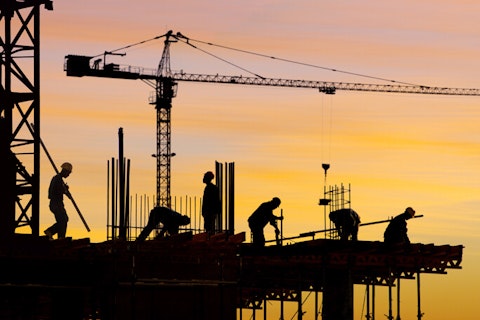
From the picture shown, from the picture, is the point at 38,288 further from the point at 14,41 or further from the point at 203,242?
the point at 14,41

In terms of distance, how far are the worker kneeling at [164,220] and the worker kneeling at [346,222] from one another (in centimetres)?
567

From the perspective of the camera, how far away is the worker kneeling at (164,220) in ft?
137

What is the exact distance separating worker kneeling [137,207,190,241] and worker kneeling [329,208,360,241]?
18.6 ft

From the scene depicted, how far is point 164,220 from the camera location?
4216 centimetres

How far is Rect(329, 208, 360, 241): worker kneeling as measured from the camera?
45438mm

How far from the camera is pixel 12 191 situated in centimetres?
5809

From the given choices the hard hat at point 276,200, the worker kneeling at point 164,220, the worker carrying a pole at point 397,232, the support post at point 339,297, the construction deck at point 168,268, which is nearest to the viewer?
the construction deck at point 168,268

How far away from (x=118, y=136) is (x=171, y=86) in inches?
3597

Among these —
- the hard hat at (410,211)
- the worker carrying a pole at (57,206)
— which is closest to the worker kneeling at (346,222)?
the hard hat at (410,211)

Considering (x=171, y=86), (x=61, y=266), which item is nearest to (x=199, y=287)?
(x=61, y=266)

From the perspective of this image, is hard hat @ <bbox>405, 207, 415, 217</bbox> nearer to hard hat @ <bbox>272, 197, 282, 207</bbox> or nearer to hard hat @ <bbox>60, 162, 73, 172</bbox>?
hard hat @ <bbox>272, 197, 282, 207</bbox>

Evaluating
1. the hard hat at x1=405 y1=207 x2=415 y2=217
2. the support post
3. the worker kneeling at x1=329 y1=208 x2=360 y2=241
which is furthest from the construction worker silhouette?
the hard hat at x1=405 y1=207 x2=415 y2=217

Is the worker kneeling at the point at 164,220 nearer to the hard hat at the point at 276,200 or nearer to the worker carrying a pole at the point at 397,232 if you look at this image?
the hard hat at the point at 276,200

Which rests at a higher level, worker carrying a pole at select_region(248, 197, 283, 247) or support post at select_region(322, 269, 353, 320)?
worker carrying a pole at select_region(248, 197, 283, 247)
